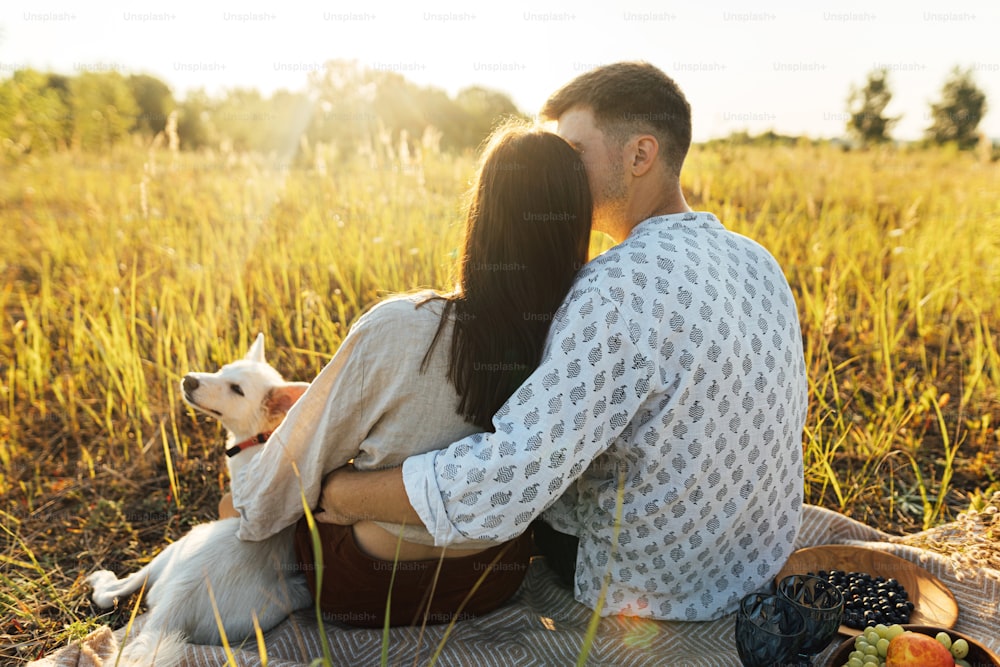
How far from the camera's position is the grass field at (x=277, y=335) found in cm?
334

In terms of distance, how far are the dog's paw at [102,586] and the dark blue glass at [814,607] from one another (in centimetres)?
255

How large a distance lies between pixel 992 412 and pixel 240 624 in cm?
404

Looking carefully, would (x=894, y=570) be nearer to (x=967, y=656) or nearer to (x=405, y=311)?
(x=967, y=656)

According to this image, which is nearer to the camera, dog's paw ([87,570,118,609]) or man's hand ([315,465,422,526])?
man's hand ([315,465,422,526])

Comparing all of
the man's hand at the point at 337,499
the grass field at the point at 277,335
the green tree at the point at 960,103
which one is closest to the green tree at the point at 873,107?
the green tree at the point at 960,103

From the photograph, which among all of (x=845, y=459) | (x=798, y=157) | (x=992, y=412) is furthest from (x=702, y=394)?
(x=798, y=157)

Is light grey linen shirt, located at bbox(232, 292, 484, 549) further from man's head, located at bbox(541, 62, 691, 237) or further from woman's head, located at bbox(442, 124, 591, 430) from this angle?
man's head, located at bbox(541, 62, 691, 237)

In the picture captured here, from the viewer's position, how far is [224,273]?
457 centimetres

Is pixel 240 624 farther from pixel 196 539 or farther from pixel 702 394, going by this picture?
pixel 702 394

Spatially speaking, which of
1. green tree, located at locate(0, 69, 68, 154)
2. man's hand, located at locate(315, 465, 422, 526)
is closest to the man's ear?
man's hand, located at locate(315, 465, 422, 526)

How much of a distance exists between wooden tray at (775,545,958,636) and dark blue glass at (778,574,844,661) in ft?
1.52

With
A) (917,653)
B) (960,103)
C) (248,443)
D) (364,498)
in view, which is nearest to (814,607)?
(917,653)

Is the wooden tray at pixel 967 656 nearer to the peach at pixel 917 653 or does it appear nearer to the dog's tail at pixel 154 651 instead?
the peach at pixel 917 653

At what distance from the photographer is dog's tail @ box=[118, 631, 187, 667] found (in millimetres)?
2020
